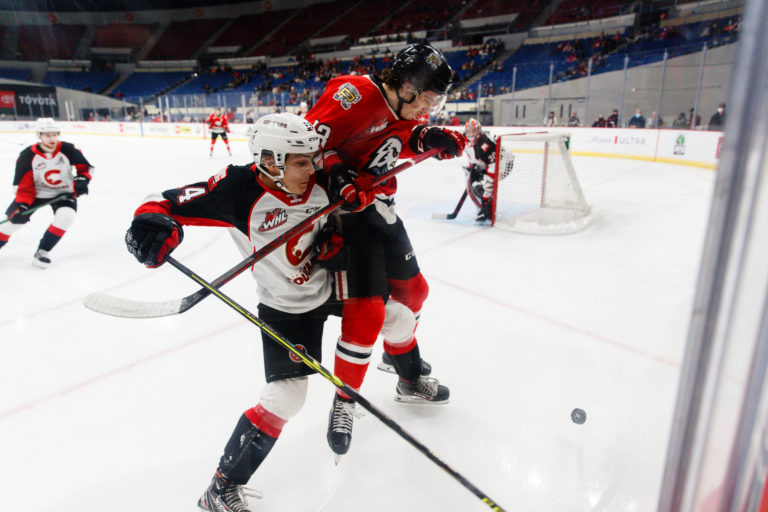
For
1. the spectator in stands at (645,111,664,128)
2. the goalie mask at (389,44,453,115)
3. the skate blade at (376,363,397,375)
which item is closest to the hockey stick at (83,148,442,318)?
the goalie mask at (389,44,453,115)

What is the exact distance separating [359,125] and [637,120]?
8473mm

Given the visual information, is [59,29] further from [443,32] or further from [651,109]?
[651,109]

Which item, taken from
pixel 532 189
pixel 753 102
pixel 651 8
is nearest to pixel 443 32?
pixel 651 8

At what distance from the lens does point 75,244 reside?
3.91m

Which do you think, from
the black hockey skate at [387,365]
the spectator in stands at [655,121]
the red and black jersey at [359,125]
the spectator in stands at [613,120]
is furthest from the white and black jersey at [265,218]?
the spectator in stands at [613,120]

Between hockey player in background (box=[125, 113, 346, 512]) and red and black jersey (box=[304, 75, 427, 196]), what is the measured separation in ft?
0.78

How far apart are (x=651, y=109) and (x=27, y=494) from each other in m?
9.39

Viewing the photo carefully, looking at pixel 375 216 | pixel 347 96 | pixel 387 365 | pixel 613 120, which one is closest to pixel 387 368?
pixel 387 365

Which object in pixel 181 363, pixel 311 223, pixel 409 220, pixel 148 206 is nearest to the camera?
pixel 148 206

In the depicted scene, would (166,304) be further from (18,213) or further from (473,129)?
(473,129)

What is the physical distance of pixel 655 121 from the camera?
321 inches

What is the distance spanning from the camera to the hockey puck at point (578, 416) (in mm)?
1605

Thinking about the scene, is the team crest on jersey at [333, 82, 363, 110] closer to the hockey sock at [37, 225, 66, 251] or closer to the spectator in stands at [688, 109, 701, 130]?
the hockey sock at [37, 225, 66, 251]

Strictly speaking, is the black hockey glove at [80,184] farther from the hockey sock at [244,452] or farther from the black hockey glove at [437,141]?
the hockey sock at [244,452]
